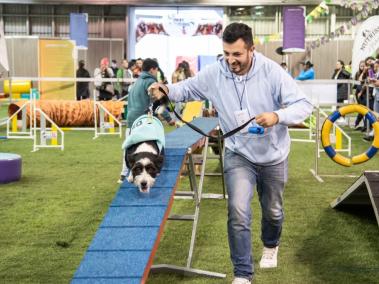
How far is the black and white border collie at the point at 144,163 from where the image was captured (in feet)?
13.3

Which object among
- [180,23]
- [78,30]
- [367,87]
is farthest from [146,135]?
[180,23]

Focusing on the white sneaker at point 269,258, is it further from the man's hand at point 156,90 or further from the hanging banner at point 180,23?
the hanging banner at point 180,23

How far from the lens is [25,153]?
36.4 ft

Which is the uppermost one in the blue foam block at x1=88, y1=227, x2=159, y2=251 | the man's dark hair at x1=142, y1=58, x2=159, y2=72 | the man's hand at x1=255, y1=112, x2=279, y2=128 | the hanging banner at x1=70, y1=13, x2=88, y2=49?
the hanging banner at x1=70, y1=13, x2=88, y2=49

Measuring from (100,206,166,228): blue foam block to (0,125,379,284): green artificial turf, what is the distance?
684 millimetres

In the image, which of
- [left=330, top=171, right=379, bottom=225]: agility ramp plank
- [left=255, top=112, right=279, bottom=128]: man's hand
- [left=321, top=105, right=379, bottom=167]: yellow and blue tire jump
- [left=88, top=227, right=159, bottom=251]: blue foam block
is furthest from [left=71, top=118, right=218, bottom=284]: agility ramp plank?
[left=321, top=105, right=379, bottom=167]: yellow and blue tire jump

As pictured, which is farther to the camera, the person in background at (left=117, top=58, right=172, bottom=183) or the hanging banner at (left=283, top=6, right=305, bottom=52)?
the hanging banner at (left=283, top=6, right=305, bottom=52)

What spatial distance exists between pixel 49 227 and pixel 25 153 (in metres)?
5.65

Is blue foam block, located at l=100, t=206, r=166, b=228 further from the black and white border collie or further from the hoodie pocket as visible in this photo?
the hoodie pocket

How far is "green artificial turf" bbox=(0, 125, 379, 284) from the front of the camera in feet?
14.3

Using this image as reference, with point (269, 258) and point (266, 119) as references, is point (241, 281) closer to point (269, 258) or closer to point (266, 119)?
point (269, 258)

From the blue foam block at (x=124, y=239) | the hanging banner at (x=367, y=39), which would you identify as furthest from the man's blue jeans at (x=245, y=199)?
the hanging banner at (x=367, y=39)

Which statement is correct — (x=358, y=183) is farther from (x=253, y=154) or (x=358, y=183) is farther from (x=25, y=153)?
(x=25, y=153)

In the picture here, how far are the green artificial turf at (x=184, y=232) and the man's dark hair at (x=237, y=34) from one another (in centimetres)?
160
